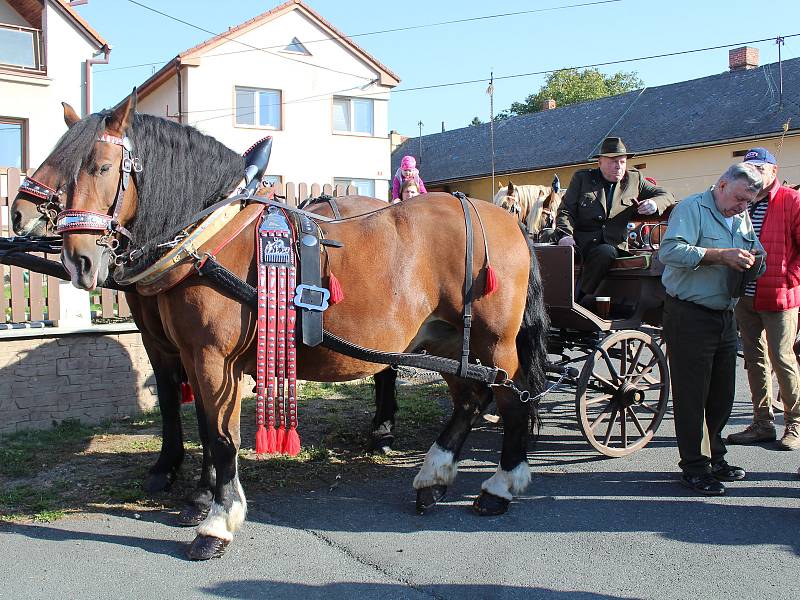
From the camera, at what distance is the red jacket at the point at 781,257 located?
16.6 feet

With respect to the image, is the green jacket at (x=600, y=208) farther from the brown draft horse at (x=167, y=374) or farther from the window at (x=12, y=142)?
the window at (x=12, y=142)

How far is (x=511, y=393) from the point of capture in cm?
421

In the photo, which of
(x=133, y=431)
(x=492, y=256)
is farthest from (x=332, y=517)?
(x=133, y=431)

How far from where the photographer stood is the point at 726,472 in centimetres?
458

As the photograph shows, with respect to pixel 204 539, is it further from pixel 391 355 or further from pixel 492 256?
pixel 492 256

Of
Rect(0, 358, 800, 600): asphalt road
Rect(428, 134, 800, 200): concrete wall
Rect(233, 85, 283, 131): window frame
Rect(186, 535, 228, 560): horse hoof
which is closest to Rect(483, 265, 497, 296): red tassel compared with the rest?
Rect(0, 358, 800, 600): asphalt road

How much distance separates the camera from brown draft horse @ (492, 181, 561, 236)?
286 inches

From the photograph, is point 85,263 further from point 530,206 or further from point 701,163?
point 701,163

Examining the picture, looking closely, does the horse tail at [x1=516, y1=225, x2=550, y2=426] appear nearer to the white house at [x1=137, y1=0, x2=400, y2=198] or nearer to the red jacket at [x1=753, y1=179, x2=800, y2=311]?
the red jacket at [x1=753, y1=179, x2=800, y2=311]

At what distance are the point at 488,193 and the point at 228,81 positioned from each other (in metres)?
12.2

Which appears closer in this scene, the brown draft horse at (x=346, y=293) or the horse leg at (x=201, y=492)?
the brown draft horse at (x=346, y=293)

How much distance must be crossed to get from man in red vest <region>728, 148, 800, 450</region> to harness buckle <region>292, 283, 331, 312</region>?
313 cm

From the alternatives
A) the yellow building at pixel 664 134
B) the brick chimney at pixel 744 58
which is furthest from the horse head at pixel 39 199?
the brick chimney at pixel 744 58

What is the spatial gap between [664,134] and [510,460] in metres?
22.1
